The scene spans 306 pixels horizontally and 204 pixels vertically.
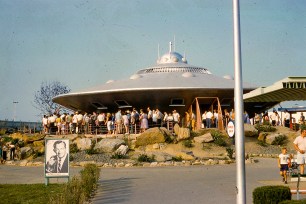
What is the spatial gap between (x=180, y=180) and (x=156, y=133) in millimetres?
11776

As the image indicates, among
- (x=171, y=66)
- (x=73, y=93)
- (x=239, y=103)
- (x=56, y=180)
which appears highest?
(x=171, y=66)

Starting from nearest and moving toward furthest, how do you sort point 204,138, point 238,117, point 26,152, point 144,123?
point 238,117 → point 204,138 → point 26,152 → point 144,123

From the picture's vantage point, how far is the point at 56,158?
641 inches

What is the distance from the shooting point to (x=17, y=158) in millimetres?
29891

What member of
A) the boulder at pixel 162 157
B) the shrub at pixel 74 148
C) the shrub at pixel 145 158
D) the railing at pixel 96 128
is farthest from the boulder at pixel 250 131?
the shrub at pixel 74 148

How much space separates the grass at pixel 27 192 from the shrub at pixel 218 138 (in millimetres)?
14196

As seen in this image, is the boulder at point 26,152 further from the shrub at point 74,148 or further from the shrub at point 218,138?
the shrub at point 218,138

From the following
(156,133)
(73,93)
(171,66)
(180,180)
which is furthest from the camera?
(171,66)

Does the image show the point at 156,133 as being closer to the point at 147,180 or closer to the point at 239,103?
the point at 147,180

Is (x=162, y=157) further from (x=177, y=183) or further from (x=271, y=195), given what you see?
(x=271, y=195)

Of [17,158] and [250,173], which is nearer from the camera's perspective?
[250,173]

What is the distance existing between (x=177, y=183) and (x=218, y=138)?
1361 centimetres

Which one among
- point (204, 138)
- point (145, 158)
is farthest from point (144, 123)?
point (145, 158)

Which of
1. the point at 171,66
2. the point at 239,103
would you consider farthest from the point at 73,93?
the point at 239,103
